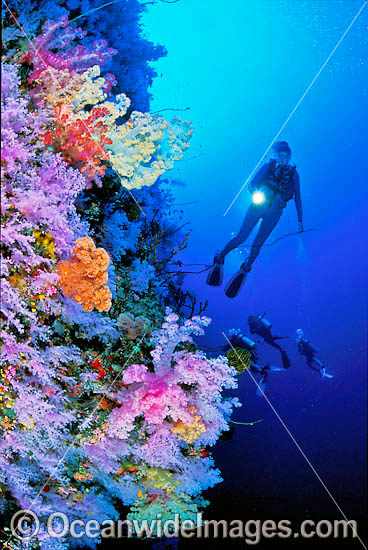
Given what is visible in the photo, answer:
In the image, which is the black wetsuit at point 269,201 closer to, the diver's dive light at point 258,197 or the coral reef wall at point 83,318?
the diver's dive light at point 258,197

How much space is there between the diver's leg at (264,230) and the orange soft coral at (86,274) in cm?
219

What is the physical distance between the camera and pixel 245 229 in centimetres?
445

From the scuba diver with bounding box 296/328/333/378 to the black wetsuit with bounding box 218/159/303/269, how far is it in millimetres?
994

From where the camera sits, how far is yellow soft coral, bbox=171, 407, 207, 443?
2992 millimetres

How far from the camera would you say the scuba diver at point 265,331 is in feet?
15.2

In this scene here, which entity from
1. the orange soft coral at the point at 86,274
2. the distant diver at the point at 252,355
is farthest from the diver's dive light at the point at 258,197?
the orange soft coral at the point at 86,274

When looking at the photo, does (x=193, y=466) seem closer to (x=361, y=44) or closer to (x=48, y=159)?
(x=48, y=159)

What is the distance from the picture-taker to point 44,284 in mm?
2689

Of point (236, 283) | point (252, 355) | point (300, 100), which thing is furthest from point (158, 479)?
point (300, 100)

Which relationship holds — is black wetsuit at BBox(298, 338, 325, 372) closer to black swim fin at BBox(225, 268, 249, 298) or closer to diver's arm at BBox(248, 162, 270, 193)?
black swim fin at BBox(225, 268, 249, 298)

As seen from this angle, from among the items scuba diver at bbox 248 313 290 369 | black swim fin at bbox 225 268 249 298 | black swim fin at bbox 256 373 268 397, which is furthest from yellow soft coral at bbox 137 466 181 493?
black swim fin at bbox 225 268 249 298

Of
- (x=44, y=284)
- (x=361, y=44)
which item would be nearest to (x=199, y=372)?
(x=44, y=284)

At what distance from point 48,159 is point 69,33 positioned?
1.00 meters

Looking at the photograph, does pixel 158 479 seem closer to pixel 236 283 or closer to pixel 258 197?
pixel 236 283
